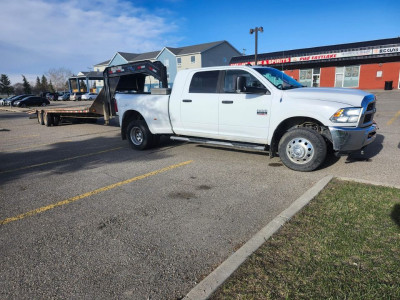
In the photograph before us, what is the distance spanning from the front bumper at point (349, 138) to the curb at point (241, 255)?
4.41 ft

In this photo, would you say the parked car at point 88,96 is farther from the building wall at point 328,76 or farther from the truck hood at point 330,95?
the truck hood at point 330,95

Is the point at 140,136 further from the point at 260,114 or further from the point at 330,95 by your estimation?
the point at 330,95

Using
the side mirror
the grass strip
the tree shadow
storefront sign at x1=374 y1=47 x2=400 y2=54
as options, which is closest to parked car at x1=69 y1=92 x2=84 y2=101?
storefront sign at x1=374 y1=47 x2=400 y2=54

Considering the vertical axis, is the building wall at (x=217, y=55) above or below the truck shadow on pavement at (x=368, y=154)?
above

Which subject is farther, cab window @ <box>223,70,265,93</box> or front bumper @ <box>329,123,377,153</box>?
cab window @ <box>223,70,265,93</box>

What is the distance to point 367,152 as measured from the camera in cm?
650

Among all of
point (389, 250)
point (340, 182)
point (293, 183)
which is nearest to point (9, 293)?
point (389, 250)

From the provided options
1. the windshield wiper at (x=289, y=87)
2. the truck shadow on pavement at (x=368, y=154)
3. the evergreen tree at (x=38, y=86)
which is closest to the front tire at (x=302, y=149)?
the windshield wiper at (x=289, y=87)

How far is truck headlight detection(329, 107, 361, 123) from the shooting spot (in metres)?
4.70

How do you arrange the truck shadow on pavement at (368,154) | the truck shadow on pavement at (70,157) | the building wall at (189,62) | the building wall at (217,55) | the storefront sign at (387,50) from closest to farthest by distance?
the truck shadow on pavement at (368,154), the truck shadow on pavement at (70,157), the storefront sign at (387,50), the building wall at (189,62), the building wall at (217,55)

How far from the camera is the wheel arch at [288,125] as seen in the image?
5.25 meters

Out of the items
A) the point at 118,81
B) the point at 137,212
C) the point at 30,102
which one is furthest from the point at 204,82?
the point at 30,102

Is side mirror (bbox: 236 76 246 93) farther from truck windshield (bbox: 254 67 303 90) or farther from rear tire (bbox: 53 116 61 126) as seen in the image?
rear tire (bbox: 53 116 61 126)

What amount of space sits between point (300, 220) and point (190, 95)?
4.13 meters
